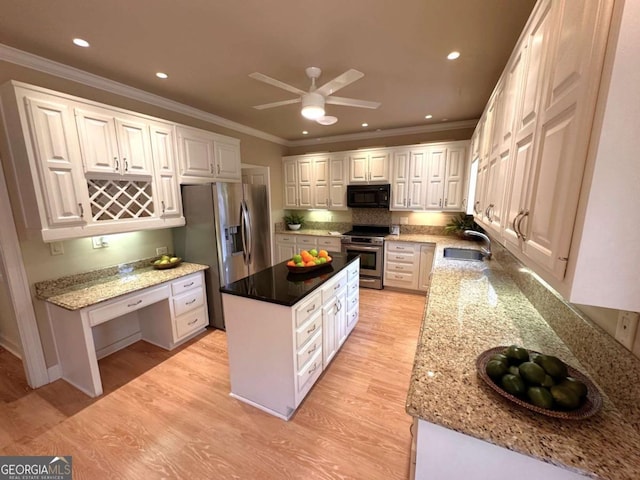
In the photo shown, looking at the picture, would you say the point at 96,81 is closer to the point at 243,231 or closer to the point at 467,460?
the point at 243,231

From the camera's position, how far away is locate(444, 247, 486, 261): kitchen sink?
10.3 ft

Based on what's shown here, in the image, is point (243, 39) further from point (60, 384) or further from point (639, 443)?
point (60, 384)

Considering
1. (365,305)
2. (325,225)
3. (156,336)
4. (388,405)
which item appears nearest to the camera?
(388,405)

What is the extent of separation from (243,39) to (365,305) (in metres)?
3.36

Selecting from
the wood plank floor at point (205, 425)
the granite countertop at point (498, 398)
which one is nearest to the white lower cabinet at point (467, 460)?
the granite countertop at point (498, 398)

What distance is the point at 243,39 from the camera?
187cm

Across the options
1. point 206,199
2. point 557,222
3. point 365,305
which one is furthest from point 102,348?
point 557,222

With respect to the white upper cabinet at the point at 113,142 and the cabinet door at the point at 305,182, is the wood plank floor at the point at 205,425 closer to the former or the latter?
the white upper cabinet at the point at 113,142

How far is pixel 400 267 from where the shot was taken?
13.6 feet

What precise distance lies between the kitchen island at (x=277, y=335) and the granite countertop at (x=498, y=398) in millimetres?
843

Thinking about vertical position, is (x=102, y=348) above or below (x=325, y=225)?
below

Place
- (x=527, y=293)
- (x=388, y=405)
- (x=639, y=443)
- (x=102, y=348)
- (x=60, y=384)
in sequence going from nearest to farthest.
A: (x=639, y=443), (x=527, y=293), (x=388, y=405), (x=60, y=384), (x=102, y=348)

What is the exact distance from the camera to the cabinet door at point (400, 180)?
13.7ft

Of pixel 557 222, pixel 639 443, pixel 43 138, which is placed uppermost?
pixel 43 138
